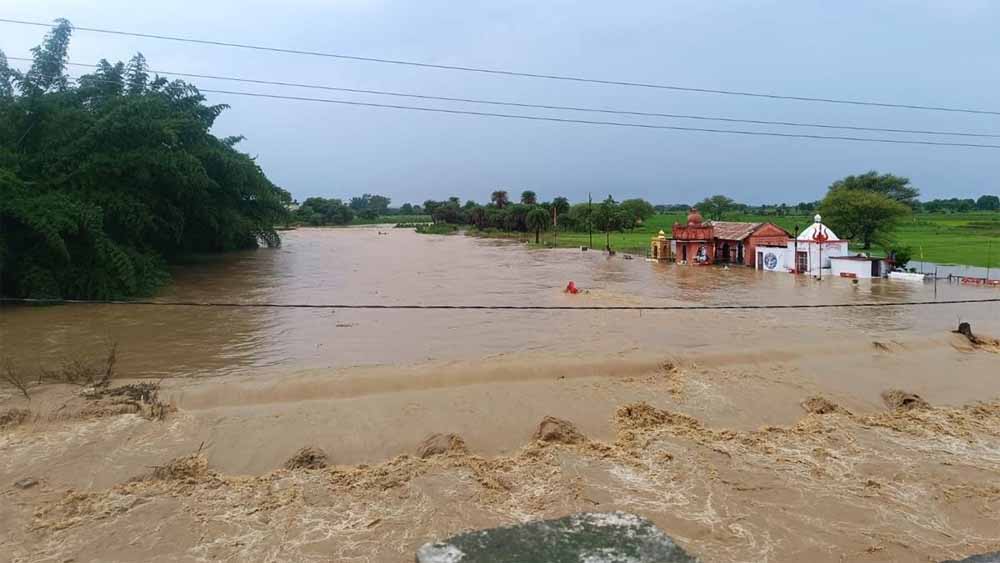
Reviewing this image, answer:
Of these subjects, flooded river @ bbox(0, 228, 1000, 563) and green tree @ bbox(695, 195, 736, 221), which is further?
green tree @ bbox(695, 195, 736, 221)

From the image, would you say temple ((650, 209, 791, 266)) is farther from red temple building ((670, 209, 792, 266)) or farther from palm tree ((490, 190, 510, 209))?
palm tree ((490, 190, 510, 209))

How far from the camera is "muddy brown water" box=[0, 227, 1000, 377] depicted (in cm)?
1266

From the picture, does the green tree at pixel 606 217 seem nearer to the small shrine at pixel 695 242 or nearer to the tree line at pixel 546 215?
the tree line at pixel 546 215

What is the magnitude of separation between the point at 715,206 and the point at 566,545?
112 m

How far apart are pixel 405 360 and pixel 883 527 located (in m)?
8.20

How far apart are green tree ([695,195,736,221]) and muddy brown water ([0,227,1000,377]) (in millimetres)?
78638

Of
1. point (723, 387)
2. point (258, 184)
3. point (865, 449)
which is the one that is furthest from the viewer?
point (258, 184)

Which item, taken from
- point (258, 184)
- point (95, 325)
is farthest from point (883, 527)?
point (258, 184)

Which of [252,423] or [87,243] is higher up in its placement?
[87,243]

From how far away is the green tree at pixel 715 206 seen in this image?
341ft

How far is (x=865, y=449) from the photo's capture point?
7.97 metres

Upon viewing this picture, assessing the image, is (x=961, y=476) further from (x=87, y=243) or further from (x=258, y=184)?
(x=258, y=184)

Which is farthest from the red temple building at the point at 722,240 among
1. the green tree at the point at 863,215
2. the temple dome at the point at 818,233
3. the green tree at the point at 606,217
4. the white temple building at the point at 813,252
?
the green tree at the point at 606,217

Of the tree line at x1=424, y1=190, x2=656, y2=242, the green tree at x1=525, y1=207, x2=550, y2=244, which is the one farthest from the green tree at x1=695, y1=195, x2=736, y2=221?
the green tree at x1=525, y1=207, x2=550, y2=244
